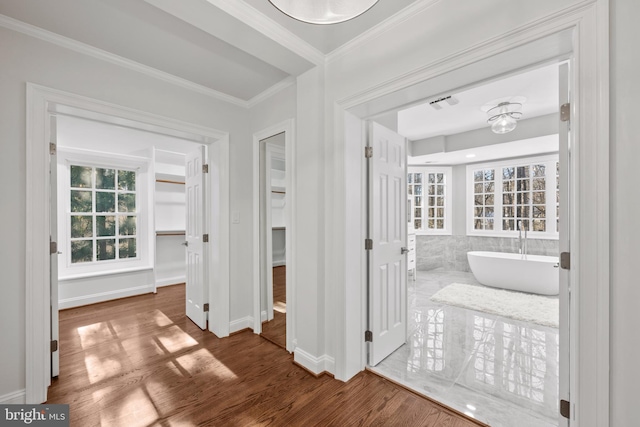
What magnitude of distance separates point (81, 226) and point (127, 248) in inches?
29.0

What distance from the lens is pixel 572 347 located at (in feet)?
4.07

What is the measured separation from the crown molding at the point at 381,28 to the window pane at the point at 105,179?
4429 millimetres

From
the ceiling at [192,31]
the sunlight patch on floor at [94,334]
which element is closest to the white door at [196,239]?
the sunlight patch on floor at [94,334]

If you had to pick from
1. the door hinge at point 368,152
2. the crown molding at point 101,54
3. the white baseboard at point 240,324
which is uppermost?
the crown molding at point 101,54

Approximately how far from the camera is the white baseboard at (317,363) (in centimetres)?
222

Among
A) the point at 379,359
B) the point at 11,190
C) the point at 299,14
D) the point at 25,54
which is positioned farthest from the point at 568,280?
the point at 25,54

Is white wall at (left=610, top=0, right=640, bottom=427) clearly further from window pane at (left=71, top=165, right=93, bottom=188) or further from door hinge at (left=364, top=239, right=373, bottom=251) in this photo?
window pane at (left=71, top=165, right=93, bottom=188)

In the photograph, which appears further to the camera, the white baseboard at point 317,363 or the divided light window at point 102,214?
the divided light window at point 102,214

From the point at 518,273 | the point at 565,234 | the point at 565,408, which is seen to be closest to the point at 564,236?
the point at 565,234

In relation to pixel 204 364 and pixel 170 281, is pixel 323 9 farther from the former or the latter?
pixel 170 281

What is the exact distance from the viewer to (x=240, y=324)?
3127 mm

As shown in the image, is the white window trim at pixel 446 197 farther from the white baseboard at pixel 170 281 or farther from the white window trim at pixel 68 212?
the white window trim at pixel 68 212

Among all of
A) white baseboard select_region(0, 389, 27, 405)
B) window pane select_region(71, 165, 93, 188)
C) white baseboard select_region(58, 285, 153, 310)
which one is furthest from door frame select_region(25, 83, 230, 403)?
window pane select_region(71, 165, 93, 188)

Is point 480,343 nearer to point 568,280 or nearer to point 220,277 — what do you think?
point 568,280
